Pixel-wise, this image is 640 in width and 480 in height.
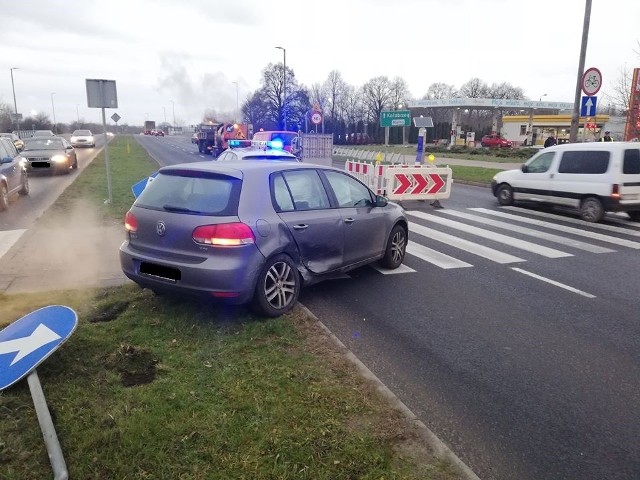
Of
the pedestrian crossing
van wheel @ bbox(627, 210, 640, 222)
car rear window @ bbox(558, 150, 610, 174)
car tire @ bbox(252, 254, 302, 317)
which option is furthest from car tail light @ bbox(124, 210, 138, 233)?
van wheel @ bbox(627, 210, 640, 222)

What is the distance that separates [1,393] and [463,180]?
61.8 feet

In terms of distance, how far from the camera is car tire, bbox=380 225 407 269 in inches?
281

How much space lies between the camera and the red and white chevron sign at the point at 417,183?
44.9 ft

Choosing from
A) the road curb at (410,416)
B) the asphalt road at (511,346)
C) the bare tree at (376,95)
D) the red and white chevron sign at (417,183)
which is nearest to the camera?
the road curb at (410,416)

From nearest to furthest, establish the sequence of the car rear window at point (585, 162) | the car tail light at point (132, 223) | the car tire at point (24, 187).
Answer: the car tail light at point (132, 223) → the car rear window at point (585, 162) → the car tire at point (24, 187)

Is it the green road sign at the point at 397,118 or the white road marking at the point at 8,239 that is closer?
the white road marking at the point at 8,239

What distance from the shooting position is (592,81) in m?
14.9

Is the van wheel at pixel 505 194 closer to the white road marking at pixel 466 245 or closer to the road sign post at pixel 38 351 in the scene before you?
the white road marking at pixel 466 245

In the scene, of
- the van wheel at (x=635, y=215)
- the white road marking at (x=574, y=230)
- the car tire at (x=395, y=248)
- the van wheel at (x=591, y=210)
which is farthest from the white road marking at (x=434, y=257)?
the van wheel at (x=635, y=215)

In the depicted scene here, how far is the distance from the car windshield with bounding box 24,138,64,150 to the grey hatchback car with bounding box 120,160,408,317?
60.4 ft

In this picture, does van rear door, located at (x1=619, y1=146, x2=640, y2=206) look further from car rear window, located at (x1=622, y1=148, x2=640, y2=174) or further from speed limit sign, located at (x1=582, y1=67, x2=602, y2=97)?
speed limit sign, located at (x1=582, y1=67, x2=602, y2=97)

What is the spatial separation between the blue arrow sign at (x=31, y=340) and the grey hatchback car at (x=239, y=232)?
A: 1.35 m

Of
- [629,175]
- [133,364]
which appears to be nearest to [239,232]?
[133,364]

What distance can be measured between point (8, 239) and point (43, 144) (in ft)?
48.2
